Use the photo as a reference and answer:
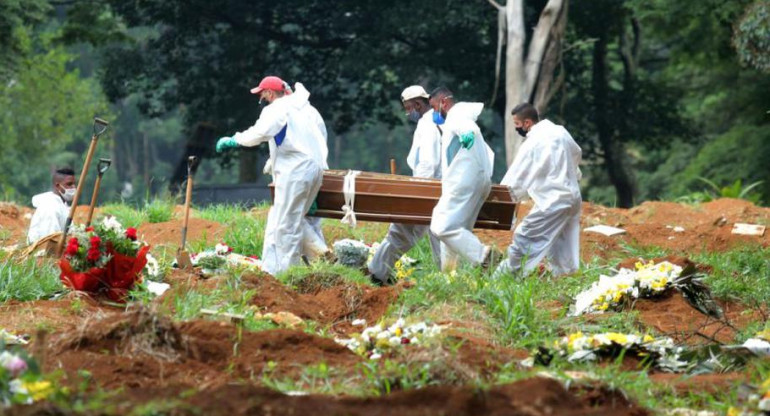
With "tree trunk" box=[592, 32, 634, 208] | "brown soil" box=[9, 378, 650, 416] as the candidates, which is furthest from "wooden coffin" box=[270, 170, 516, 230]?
"tree trunk" box=[592, 32, 634, 208]

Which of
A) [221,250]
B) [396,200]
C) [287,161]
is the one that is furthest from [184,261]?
[396,200]

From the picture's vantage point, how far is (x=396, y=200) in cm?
1229

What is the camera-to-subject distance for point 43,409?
5629 millimetres

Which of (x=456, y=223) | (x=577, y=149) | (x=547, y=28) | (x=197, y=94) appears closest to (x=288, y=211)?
(x=456, y=223)

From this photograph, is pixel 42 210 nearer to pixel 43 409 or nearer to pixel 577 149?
pixel 577 149

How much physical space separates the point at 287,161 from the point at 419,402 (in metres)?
7.17

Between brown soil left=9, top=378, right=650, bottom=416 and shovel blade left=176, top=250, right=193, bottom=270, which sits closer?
brown soil left=9, top=378, right=650, bottom=416

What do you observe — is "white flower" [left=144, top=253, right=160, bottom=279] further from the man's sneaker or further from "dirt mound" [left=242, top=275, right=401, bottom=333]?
the man's sneaker

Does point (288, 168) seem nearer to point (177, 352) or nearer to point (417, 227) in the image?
point (417, 227)

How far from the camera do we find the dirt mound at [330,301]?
32.8ft

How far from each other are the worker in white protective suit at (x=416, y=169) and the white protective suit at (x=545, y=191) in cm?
100

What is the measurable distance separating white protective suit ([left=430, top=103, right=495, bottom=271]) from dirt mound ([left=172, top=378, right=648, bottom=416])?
228 inches

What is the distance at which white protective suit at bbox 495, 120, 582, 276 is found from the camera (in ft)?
41.5

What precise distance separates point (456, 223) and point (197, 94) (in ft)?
55.8
